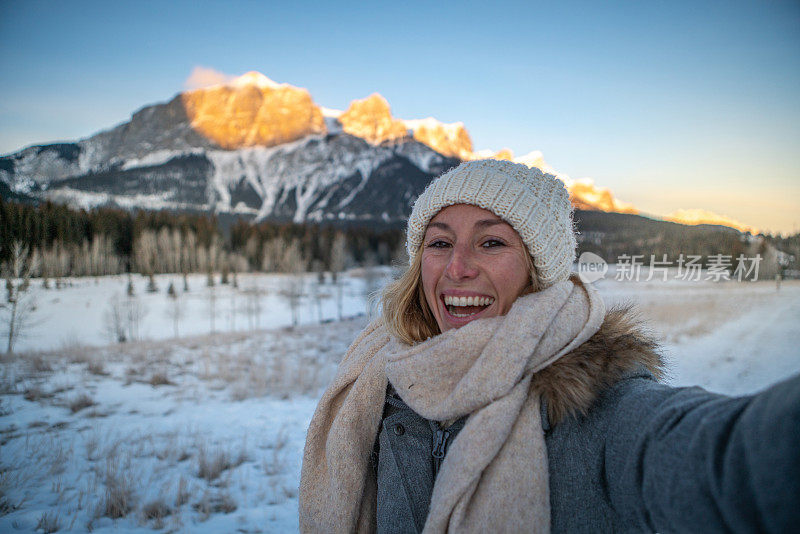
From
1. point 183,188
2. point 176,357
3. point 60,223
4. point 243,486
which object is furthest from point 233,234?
point 183,188

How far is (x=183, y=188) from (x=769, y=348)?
16851 cm

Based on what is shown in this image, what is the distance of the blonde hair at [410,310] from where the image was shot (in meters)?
2.15

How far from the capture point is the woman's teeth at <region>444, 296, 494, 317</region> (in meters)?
1.76

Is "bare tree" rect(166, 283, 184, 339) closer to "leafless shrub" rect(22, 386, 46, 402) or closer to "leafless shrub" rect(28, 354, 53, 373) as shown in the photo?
"leafless shrub" rect(28, 354, 53, 373)

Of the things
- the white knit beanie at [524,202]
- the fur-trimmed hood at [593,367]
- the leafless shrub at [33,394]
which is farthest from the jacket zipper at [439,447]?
the leafless shrub at [33,394]

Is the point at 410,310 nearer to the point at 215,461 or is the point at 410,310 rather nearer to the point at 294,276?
the point at 215,461

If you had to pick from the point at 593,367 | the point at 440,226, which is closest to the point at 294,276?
the point at 440,226

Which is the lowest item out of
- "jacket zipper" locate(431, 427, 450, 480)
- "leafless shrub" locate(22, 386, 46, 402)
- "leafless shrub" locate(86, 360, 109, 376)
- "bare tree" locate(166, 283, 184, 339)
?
"bare tree" locate(166, 283, 184, 339)

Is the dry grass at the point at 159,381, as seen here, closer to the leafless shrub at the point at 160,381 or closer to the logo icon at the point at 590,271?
the leafless shrub at the point at 160,381

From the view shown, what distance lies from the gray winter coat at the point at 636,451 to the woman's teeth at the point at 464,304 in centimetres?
43

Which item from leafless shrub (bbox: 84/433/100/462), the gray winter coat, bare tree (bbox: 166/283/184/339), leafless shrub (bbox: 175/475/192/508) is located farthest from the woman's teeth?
bare tree (bbox: 166/283/184/339)

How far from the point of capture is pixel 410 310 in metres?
2.27

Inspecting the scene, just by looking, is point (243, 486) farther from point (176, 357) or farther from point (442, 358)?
point (176, 357)

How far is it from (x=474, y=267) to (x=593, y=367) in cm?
62
